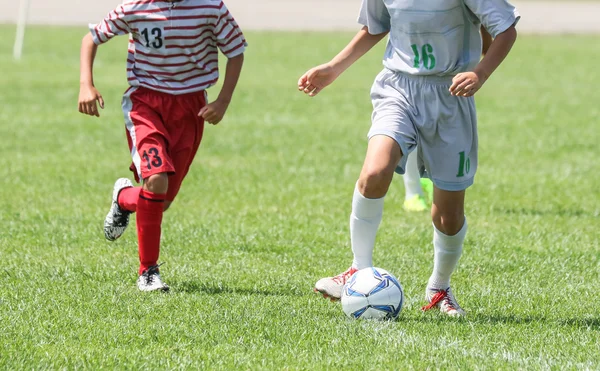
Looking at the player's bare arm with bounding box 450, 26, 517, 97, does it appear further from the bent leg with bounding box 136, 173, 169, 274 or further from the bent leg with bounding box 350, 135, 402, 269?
the bent leg with bounding box 136, 173, 169, 274

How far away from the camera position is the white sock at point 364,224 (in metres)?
5.26

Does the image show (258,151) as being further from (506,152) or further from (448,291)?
(448,291)

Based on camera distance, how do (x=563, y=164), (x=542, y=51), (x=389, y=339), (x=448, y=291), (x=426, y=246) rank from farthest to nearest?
(x=542, y=51) < (x=563, y=164) < (x=426, y=246) < (x=448, y=291) < (x=389, y=339)

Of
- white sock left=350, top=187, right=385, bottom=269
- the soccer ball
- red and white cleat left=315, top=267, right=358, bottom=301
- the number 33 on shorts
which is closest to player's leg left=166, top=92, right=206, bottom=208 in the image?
the number 33 on shorts

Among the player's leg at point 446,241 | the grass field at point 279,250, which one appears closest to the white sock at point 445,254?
the player's leg at point 446,241

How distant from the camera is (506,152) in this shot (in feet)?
38.1

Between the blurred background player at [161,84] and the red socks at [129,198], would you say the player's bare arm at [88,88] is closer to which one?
the blurred background player at [161,84]

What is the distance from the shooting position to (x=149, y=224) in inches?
228

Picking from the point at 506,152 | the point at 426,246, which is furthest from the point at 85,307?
the point at 506,152

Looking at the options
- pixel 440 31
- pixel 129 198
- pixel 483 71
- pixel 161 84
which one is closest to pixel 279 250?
pixel 129 198

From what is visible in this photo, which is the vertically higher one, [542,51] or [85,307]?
[85,307]

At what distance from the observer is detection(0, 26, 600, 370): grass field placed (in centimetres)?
464

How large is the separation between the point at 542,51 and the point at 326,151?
1375cm

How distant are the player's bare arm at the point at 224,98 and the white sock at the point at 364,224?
91 centimetres
